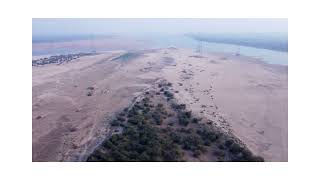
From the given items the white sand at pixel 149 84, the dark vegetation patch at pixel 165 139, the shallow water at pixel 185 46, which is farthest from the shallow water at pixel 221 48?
the dark vegetation patch at pixel 165 139

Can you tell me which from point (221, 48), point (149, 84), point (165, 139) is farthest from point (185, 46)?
point (165, 139)

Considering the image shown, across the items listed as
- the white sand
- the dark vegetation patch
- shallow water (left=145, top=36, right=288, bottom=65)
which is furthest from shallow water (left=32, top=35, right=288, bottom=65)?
the dark vegetation patch

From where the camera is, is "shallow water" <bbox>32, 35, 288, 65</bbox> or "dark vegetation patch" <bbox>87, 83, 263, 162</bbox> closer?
"dark vegetation patch" <bbox>87, 83, 263, 162</bbox>

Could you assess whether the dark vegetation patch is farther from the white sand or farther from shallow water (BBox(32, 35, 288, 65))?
shallow water (BBox(32, 35, 288, 65))

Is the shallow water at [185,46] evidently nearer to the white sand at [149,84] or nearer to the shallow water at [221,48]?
the shallow water at [221,48]

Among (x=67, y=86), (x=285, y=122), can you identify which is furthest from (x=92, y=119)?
(x=285, y=122)
